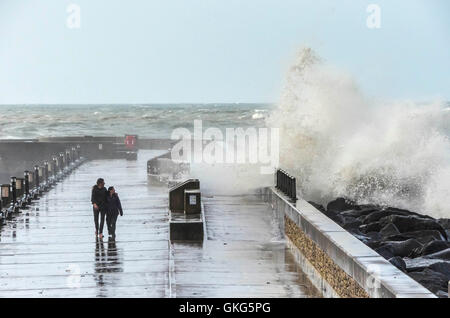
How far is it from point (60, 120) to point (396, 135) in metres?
101

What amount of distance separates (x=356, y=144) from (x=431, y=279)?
20.9 metres

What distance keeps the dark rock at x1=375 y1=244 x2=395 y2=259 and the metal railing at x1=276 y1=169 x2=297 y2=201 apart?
250cm

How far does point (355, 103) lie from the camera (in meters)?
40.7

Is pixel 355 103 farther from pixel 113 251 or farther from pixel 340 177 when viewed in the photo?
pixel 113 251

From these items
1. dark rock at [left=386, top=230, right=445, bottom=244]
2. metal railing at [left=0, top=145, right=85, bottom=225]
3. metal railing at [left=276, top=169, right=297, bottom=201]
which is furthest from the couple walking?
dark rock at [left=386, top=230, right=445, bottom=244]

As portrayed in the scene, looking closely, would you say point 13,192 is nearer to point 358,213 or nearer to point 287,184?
point 287,184

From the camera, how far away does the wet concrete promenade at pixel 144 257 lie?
1295 cm

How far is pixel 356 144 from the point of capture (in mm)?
34656

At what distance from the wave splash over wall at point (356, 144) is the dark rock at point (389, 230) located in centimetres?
858

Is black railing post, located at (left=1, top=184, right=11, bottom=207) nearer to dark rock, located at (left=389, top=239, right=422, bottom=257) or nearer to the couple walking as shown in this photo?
the couple walking

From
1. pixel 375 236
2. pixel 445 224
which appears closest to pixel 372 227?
pixel 375 236

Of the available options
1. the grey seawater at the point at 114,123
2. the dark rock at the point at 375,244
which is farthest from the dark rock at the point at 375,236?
the grey seawater at the point at 114,123

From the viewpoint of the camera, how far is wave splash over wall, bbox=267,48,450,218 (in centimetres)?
2978

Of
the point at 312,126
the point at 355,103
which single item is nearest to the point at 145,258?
the point at 312,126
